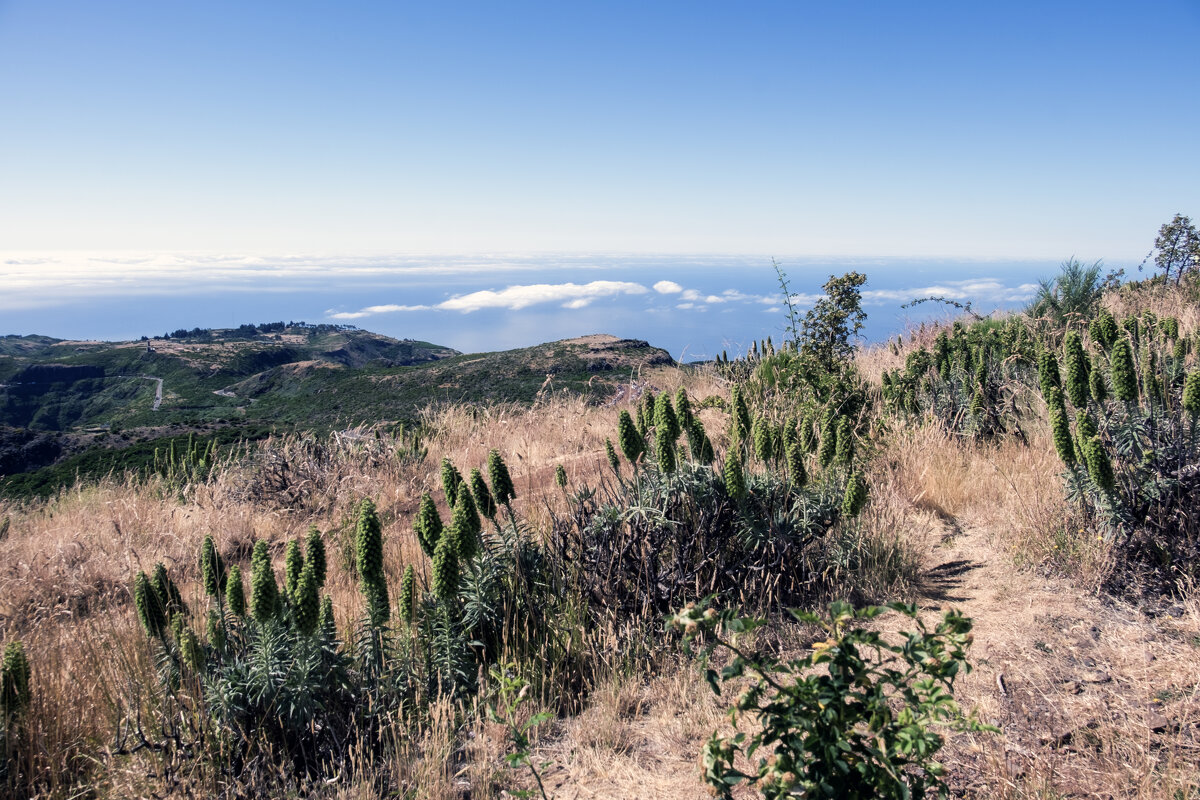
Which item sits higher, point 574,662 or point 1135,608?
point 1135,608

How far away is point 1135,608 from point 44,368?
1684 inches

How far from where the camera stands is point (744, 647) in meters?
3.43

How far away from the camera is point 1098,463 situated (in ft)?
10.9

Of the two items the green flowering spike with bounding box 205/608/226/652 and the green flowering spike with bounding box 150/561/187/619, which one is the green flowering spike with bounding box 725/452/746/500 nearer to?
the green flowering spike with bounding box 205/608/226/652

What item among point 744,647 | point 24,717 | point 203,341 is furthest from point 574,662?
point 203,341

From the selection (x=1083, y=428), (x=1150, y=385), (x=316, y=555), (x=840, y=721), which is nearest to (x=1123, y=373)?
(x=1083, y=428)

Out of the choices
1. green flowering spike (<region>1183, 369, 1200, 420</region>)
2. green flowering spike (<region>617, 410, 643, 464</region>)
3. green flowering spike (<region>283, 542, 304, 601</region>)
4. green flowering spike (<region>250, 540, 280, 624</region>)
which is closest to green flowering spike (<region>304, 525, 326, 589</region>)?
green flowering spike (<region>283, 542, 304, 601</region>)

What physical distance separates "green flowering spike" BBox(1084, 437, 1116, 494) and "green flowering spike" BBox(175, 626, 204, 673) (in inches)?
166

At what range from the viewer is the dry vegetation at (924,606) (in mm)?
2508

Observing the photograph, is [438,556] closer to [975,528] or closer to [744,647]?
[744,647]

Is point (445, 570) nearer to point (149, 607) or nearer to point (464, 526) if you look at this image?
point (464, 526)

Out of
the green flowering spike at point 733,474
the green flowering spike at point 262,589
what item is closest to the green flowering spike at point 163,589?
the green flowering spike at point 262,589

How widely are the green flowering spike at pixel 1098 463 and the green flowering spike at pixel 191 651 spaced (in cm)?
422

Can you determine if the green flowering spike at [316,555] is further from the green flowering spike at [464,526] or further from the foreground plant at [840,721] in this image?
the foreground plant at [840,721]
